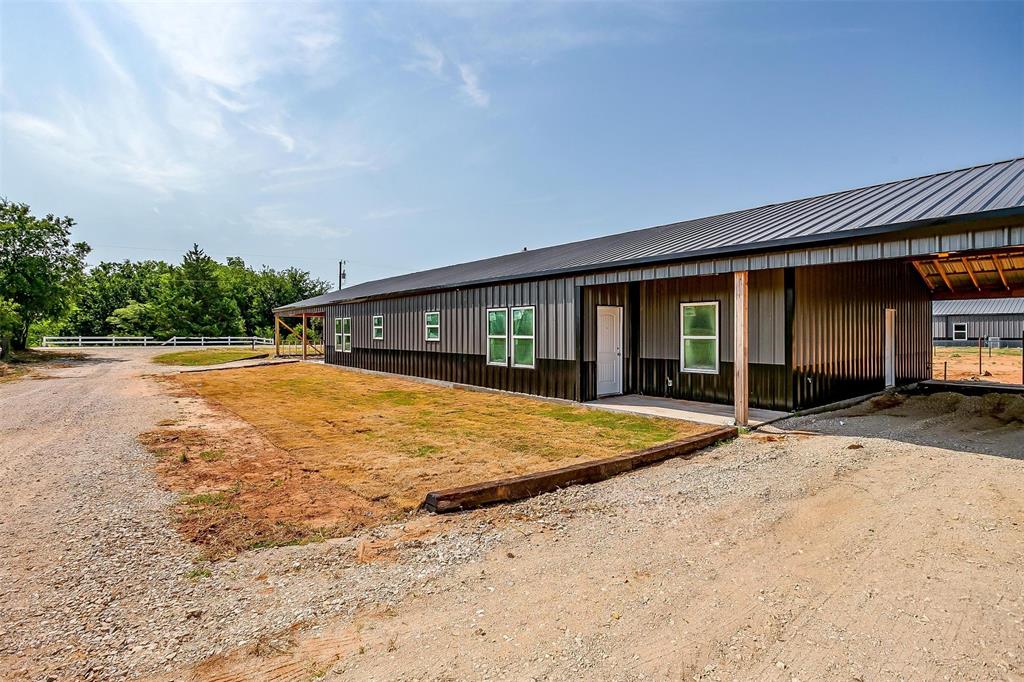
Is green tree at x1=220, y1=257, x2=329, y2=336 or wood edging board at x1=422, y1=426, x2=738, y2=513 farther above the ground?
green tree at x1=220, y1=257, x2=329, y2=336

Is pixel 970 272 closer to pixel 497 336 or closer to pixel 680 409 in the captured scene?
pixel 680 409

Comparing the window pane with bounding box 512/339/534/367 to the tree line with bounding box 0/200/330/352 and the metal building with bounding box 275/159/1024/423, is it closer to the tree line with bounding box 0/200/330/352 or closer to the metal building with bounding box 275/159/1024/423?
the metal building with bounding box 275/159/1024/423

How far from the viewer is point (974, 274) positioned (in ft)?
39.1

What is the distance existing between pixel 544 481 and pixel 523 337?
7052mm

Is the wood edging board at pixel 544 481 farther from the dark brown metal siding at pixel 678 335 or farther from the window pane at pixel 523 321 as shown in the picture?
the window pane at pixel 523 321

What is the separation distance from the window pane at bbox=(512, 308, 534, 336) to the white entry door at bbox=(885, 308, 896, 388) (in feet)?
28.1

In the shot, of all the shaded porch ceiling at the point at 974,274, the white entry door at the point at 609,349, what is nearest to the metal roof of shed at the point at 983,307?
the shaded porch ceiling at the point at 974,274

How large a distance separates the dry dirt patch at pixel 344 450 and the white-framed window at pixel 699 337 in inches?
98.5

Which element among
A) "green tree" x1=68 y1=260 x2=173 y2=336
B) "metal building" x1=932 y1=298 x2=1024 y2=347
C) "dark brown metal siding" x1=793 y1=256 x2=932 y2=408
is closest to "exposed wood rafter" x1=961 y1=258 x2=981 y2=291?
"dark brown metal siding" x1=793 y1=256 x2=932 y2=408

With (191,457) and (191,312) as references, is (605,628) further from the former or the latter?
(191,312)

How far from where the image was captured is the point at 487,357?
41.5 feet

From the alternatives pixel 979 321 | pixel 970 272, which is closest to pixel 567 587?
pixel 970 272

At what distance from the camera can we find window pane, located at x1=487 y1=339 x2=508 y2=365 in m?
12.2

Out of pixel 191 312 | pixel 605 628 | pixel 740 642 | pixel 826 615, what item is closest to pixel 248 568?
pixel 605 628
